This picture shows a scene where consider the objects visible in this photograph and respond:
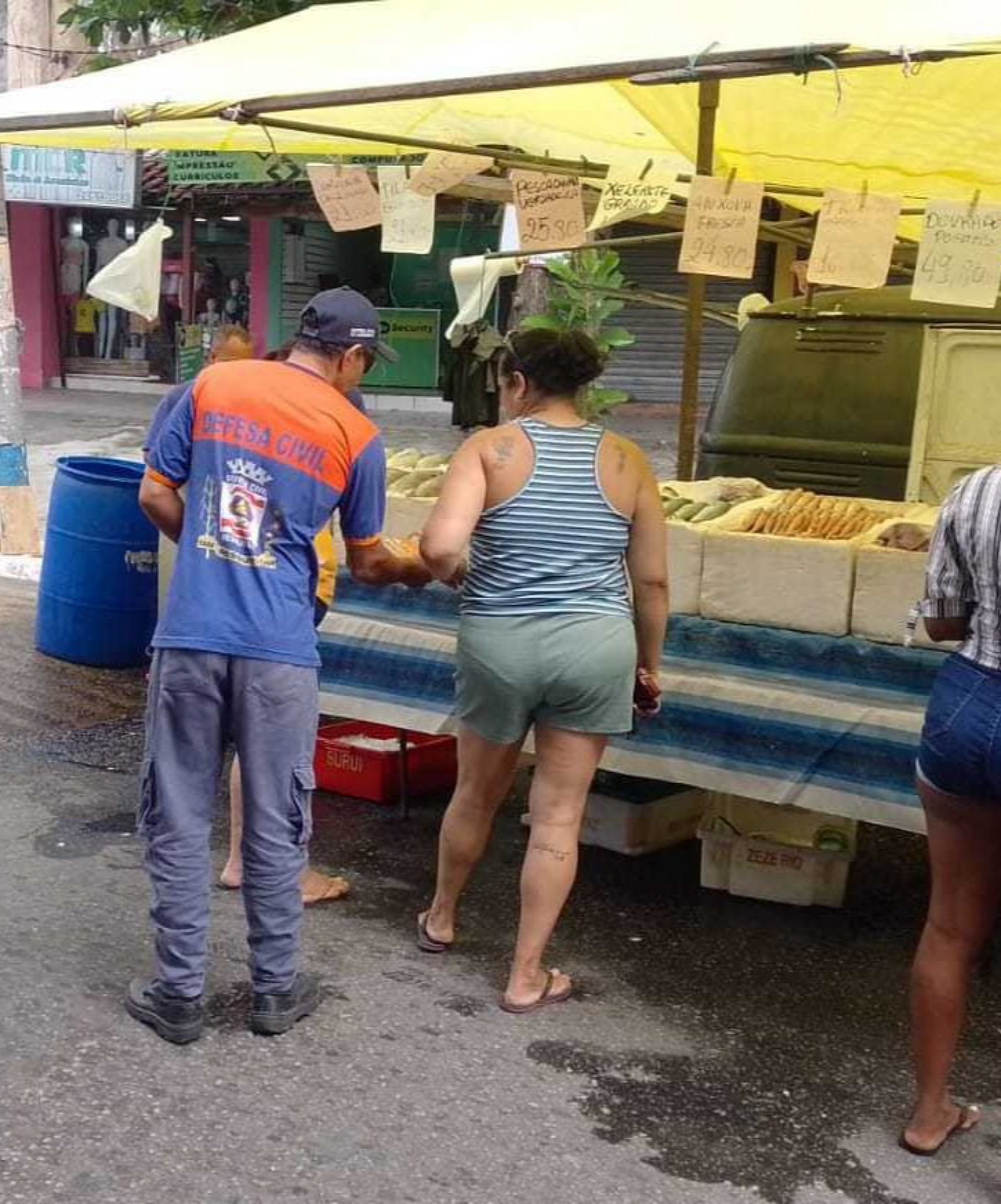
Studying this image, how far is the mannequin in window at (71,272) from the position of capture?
856 inches

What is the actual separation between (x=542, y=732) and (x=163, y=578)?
3153mm

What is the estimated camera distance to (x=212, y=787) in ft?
11.7

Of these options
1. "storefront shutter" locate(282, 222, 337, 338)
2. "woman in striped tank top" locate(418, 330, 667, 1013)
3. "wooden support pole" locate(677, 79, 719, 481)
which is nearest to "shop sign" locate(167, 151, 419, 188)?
"storefront shutter" locate(282, 222, 337, 338)

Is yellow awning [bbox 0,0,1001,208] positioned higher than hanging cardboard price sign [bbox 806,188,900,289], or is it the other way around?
yellow awning [bbox 0,0,1001,208]

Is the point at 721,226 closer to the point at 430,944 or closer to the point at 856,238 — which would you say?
the point at 856,238

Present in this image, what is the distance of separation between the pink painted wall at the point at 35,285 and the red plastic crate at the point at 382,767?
17.7 meters

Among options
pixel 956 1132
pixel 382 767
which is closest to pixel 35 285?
pixel 382 767

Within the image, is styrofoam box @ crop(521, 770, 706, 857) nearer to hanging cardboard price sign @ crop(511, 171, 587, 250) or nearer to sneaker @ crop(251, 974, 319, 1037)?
sneaker @ crop(251, 974, 319, 1037)

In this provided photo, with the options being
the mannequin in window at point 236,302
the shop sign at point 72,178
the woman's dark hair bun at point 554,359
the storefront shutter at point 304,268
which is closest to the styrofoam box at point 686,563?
the woman's dark hair bun at point 554,359

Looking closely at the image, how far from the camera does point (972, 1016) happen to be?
12.8 feet

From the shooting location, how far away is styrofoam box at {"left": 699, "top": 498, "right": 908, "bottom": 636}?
4.02 m

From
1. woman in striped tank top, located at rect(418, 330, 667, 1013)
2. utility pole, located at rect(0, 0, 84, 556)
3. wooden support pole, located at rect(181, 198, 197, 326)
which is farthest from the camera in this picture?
wooden support pole, located at rect(181, 198, 197, 326)

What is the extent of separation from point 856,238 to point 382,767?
2572 mm

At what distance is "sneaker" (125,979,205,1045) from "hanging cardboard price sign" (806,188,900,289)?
261cm
